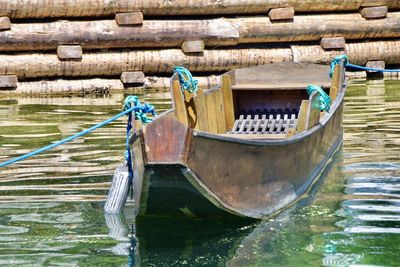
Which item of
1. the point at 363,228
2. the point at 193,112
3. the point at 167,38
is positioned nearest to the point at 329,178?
the point at 193,112

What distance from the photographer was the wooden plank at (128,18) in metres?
16.9

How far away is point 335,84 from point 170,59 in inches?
239

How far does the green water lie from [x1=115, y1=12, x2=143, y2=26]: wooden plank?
16.8 ft

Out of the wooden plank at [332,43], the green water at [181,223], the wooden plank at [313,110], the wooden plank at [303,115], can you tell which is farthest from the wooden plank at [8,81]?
the wooden plank at [303,115]

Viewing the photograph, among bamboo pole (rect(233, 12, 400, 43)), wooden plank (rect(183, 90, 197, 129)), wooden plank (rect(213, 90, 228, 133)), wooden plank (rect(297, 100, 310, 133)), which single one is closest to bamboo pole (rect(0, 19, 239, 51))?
bamboo pole (rect(233, 12, 400, 43))

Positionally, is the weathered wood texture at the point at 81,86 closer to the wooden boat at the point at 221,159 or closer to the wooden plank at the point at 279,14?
the wooden plank at the point at 279,14

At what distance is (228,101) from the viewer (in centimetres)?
1156

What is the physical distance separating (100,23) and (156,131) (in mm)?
10313

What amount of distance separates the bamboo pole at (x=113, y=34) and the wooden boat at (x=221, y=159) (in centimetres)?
582

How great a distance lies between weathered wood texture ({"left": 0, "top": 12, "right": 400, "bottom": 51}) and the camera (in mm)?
16625

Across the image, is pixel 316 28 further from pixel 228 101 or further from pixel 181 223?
pixel 181 223

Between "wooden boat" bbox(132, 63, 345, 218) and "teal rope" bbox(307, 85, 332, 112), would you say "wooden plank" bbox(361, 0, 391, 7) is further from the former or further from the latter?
"teal rope" bbox(307, 85, 332, 112)

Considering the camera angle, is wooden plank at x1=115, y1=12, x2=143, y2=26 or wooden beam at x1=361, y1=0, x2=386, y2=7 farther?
wooden beam at x1=361, y1=0, x2=386, y2=7

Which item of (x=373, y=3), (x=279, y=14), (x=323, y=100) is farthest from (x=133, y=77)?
(x=323, y=100)
